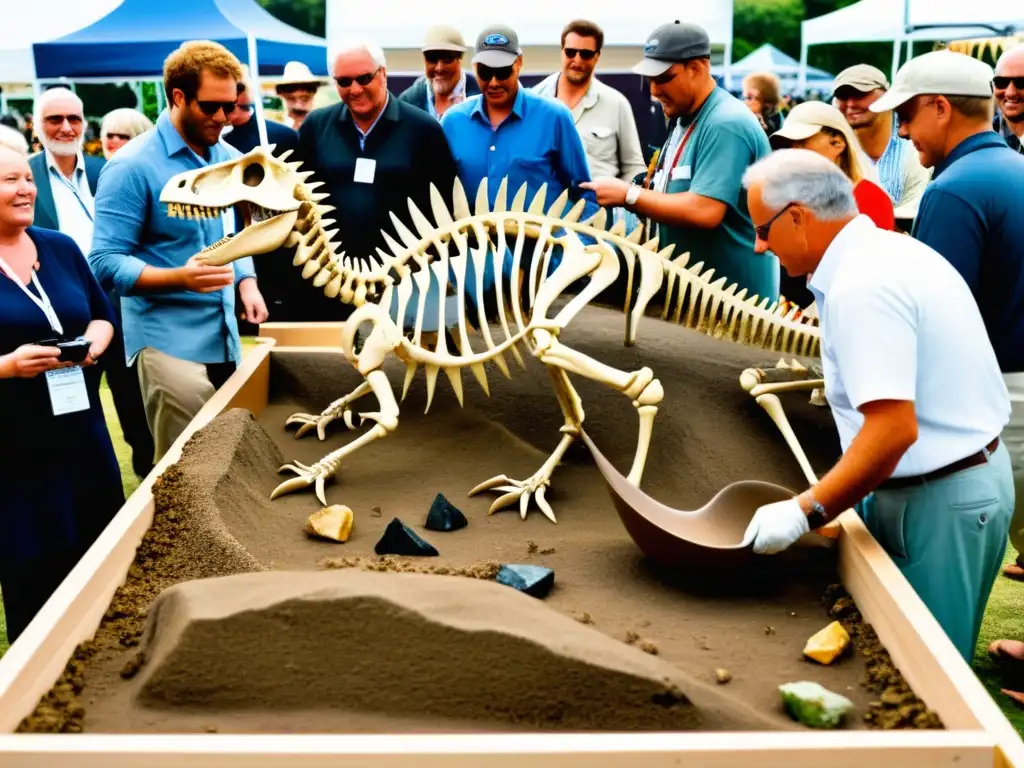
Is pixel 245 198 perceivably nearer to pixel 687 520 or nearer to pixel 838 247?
pixel 687 520

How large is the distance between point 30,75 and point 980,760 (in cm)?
1157

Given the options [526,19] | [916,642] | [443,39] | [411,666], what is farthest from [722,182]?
[526,19]

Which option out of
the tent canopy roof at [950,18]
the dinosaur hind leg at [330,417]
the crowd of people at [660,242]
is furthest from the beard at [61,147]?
the tent canopy roof at [950,18]

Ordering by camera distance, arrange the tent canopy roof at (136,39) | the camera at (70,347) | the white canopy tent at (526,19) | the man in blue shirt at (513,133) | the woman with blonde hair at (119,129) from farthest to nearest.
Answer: the white canopy tent at (526,19)
the tent canopy roof at (136,39)
the woman with blonde hair at (119,129)
the man in blue shirt at (513,133)
the camera at (70,347)

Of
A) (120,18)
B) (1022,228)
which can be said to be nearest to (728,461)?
(1022,228)

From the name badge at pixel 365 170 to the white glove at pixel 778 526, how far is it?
2901 mm

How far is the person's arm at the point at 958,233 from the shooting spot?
3.28 meters

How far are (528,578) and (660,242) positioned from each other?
2.43 meters

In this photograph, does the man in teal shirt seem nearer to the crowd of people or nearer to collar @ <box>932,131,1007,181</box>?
the crowd of people

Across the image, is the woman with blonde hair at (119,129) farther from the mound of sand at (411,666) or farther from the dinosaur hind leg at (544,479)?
the mound of sand at (411,666)

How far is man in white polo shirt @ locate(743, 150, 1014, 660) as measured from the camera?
2.50 meters

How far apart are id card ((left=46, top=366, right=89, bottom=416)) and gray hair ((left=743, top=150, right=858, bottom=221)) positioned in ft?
7.14

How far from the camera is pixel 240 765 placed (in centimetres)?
196

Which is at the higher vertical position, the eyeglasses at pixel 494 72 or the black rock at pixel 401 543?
the eyeglasses at pixel 494 72
